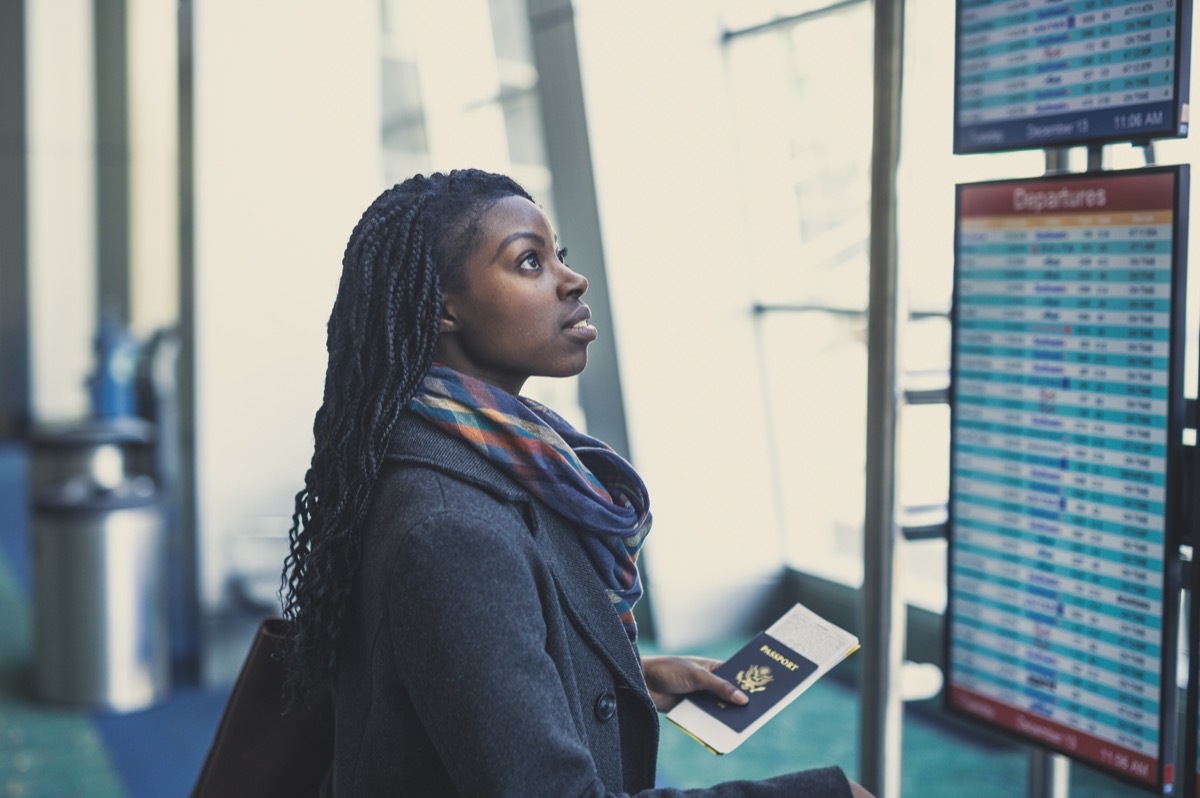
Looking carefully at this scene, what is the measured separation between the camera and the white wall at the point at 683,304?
197 inches

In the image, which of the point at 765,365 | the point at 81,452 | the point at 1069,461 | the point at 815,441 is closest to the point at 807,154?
the point at 765,365

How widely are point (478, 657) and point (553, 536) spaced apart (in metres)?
0.27

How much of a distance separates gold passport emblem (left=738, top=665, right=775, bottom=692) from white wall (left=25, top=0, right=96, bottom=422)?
946 cm

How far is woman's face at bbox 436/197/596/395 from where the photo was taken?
148cm

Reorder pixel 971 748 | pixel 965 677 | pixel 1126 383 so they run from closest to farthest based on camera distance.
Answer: pixel 1126 383 → pixel 965 677 → pixel 971 748

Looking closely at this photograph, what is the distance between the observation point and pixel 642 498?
161 centimetres

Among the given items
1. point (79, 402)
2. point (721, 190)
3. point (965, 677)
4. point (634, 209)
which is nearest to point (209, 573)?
point (634, 209)

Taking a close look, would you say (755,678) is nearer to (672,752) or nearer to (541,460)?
(541,460)

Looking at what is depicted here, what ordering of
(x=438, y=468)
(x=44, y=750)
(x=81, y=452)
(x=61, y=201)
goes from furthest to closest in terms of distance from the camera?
(x=61, y=201) → (x=81, y=452) → (x=44, y=750) → (x=438, y=468)

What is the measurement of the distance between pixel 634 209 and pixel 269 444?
1.84 metres

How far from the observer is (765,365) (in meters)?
5.48

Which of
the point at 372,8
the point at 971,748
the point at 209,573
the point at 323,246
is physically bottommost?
the point at 971,748

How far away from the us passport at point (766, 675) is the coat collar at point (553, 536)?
0.13m

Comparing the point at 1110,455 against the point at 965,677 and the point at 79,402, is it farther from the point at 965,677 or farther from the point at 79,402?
the point at 79,402
